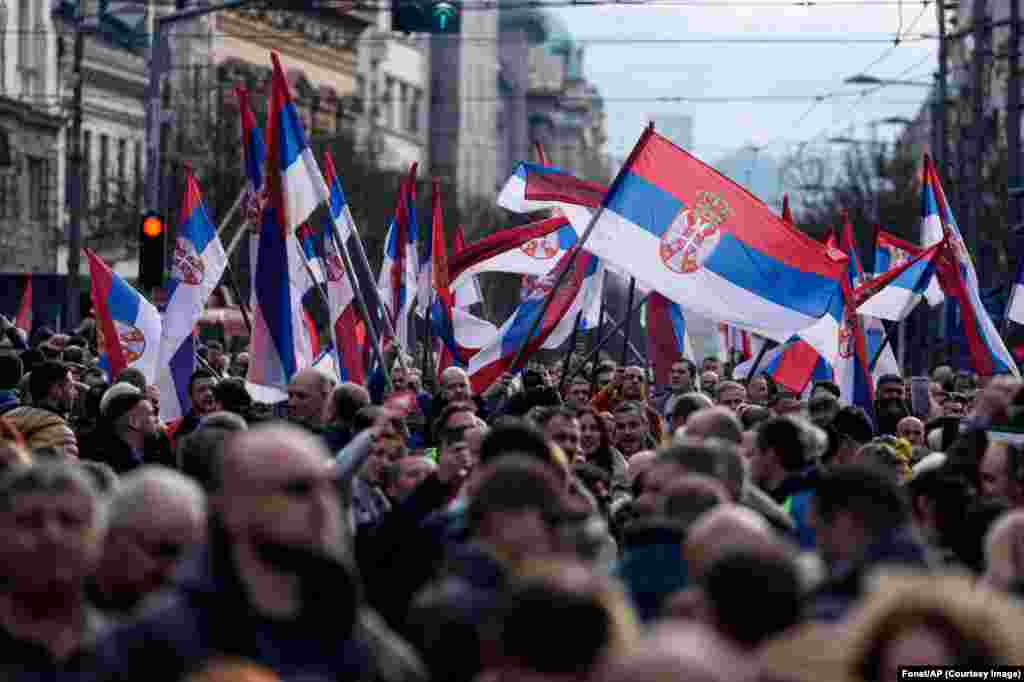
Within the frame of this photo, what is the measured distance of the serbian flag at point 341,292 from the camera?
617 inches

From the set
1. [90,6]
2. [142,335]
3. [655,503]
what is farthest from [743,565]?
[90,6]

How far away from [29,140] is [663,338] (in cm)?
3820

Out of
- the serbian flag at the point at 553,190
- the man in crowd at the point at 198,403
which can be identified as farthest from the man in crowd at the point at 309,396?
the serbian flag at the point at 553,190

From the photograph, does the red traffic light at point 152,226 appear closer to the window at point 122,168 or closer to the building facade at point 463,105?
the window at point 122,168

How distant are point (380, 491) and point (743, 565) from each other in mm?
4908

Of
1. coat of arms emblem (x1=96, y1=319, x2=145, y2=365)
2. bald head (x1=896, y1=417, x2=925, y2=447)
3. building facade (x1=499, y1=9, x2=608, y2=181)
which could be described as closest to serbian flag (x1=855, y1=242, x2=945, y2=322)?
bald head (x1=896, y1=417, x2=925, y2=447)

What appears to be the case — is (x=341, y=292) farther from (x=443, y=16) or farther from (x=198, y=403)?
(x=443, y=16)

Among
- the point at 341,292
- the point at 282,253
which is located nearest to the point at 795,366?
the point at 341,292

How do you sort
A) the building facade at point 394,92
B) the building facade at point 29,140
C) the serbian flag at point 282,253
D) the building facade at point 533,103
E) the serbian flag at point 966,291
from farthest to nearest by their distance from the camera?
the building facade at point 533,103 → the building facade at point 394,92 → the building facade at point 29,140 → the serbian flag at point 966,291 → the serbian flag at point 282,253

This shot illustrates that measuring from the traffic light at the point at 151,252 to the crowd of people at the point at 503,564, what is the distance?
50.6ft

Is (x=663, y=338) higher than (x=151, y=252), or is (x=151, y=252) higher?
(x=151, y=252)

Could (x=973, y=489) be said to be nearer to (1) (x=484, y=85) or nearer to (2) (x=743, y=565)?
(2) (x=743, y=565)

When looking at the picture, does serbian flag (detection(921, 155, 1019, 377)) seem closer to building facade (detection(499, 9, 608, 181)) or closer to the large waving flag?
the large waving flag

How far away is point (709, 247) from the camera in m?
15.7
